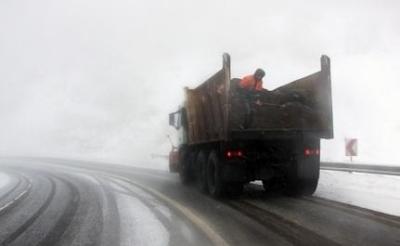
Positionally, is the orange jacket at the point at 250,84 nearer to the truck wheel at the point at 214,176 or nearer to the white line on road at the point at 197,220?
the truck wheel at the point at 214,176

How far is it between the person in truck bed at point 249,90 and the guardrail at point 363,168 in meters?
5.09

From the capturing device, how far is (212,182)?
12.8 metres

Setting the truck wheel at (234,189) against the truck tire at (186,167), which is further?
the truck tire at (186,167)

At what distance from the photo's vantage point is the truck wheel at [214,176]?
12188mm

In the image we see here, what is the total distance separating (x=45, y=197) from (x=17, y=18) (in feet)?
348

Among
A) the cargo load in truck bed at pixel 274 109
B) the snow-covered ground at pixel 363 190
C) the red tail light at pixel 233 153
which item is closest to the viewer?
the snow-covered ground at pixel 363 190

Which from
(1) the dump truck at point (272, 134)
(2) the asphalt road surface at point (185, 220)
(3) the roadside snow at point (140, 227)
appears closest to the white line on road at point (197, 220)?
(2) the asphalt road surface at point (185, 220)

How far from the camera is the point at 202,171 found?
13.7 meters

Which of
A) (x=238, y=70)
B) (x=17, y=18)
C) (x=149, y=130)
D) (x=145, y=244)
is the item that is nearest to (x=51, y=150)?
(x=149, y=130)

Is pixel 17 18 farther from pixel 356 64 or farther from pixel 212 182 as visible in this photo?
pixel 212 182

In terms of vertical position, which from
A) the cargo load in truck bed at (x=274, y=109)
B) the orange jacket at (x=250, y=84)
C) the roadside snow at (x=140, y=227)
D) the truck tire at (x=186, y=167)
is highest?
the orange jacket at (x=250, y=84)

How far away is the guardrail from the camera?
1541 centimetres

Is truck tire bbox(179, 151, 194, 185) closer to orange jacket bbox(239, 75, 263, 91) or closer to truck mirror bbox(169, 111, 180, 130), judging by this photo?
truck mirror bbox(169, 111, 180, 130)

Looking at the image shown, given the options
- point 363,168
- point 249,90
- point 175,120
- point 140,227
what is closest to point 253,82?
point 249,90
